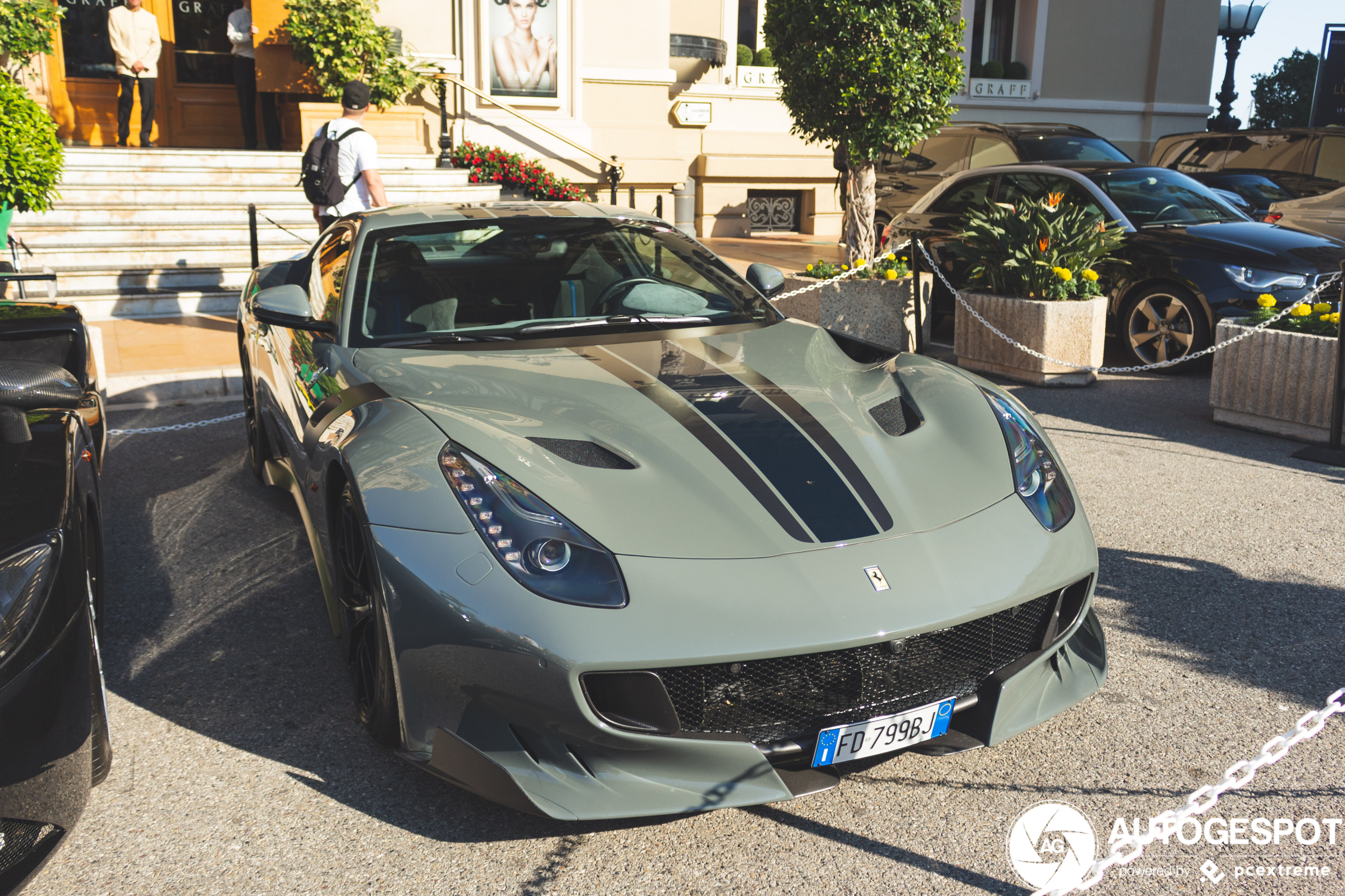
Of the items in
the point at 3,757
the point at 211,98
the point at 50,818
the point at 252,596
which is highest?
the point at 211,98

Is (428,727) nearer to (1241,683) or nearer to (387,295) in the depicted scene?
(387,295)

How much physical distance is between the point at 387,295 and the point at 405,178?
9394mm

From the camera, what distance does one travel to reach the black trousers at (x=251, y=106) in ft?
43.8

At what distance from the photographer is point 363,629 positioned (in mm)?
3025

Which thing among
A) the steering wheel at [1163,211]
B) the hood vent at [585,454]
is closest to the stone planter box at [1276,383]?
the steering wheel at [1163,211]

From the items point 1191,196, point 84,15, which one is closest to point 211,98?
point 84,15

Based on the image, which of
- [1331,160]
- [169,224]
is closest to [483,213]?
[169,224]

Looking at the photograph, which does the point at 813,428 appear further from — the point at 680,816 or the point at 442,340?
the point at 442,340

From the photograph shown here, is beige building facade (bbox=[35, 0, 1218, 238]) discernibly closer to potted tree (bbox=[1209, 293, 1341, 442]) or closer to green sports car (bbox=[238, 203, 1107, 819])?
potted tree (bbox=[1209, 293, 1341, 442])

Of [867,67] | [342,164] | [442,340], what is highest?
[867,67]

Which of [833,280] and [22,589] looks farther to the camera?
[833,280]

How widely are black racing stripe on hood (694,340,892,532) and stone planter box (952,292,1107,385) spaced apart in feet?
14.5

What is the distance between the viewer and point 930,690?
8.61ft

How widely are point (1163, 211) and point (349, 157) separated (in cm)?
624
